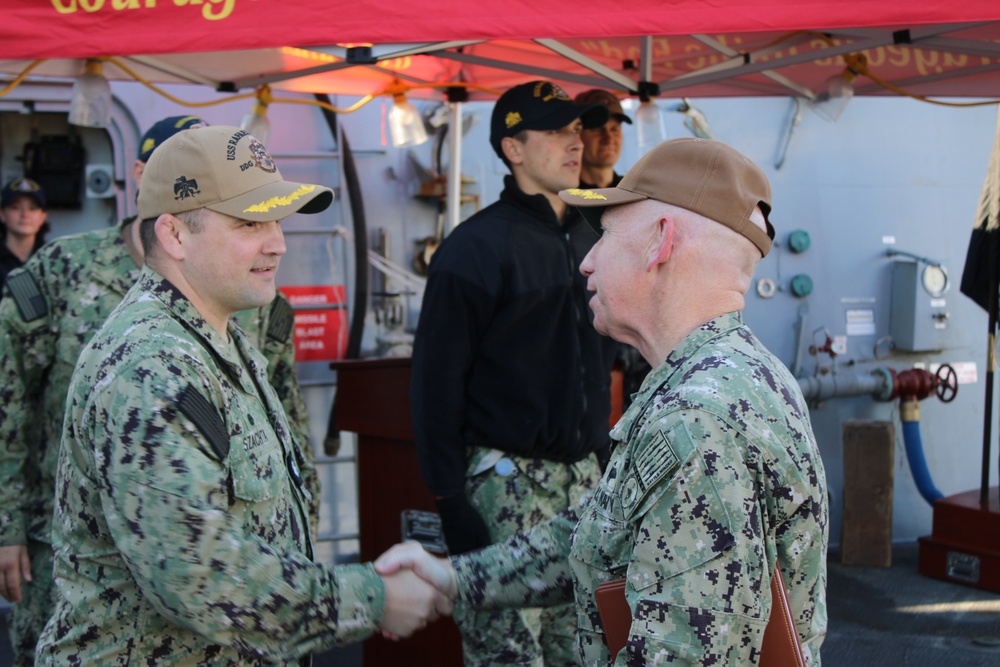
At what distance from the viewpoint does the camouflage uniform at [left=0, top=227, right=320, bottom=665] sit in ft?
10.6

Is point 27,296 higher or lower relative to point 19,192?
lower

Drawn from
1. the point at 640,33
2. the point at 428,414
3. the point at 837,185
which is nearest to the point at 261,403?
the point at 428,414

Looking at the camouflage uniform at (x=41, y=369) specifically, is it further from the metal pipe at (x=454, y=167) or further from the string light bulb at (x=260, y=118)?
the metal pipe at (x=454, y=167)

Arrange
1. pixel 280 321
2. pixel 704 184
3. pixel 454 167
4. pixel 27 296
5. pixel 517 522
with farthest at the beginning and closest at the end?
1. pixel 454 167
2. pixel 280 321
3. pixel 27 296
4. pixel 517 522
5. pixel 704 184

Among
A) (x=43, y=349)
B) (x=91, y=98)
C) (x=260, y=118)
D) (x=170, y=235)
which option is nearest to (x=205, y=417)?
(x=170, y=235)

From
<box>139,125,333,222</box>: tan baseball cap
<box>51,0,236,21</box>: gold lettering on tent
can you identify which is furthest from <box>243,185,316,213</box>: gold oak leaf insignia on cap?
<box>51,0,236,21</box>: gold lettering on tent

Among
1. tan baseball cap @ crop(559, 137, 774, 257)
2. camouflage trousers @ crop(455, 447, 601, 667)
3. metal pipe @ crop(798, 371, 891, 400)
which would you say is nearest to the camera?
tan baseball cap @ crop(559, 137, 774, 257)

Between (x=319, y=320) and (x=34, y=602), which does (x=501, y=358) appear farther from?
(x=319, y=320)

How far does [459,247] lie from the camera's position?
329 centimetres

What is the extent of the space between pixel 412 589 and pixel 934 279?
5.58m

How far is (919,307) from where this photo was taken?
6613mm

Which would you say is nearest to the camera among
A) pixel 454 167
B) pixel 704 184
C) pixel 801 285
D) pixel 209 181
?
pixel 704 184

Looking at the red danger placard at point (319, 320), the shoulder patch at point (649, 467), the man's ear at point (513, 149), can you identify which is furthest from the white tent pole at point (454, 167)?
the shoulder patch at point (649, 467)

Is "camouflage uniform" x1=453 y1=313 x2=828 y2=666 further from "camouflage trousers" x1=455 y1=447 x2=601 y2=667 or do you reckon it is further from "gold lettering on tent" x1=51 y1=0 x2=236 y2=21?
"gold lettering on tent" x1=51 y1=0 x2=236 y2=21
